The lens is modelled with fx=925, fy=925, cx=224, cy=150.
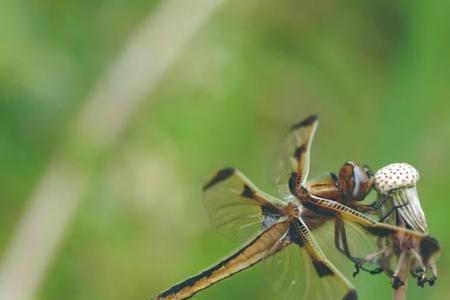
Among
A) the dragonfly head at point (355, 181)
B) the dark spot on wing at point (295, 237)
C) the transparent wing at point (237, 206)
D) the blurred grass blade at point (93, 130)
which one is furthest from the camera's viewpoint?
the blurred grass blade at point (93, 130)

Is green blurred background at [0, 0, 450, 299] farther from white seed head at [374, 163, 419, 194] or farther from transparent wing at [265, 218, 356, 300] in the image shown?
white seed head at [374, 163, 419, 194]

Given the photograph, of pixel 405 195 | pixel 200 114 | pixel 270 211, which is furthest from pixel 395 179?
pixel 200 114

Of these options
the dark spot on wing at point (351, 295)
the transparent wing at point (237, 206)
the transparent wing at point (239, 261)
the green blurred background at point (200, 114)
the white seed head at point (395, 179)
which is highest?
the green blurred background at point (200, 114)

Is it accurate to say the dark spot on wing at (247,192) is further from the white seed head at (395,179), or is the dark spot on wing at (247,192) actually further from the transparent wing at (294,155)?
the white seed head at (395,179)

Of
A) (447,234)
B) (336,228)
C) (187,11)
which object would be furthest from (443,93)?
(336,228)

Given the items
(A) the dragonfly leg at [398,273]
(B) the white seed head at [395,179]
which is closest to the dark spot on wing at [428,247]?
(A) the dragonfly leg at [398,273]

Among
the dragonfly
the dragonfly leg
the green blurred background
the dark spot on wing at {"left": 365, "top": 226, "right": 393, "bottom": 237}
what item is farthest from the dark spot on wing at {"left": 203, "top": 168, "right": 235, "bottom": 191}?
the green blurred background

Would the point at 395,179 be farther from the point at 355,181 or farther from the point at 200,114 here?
the point at 200,114
